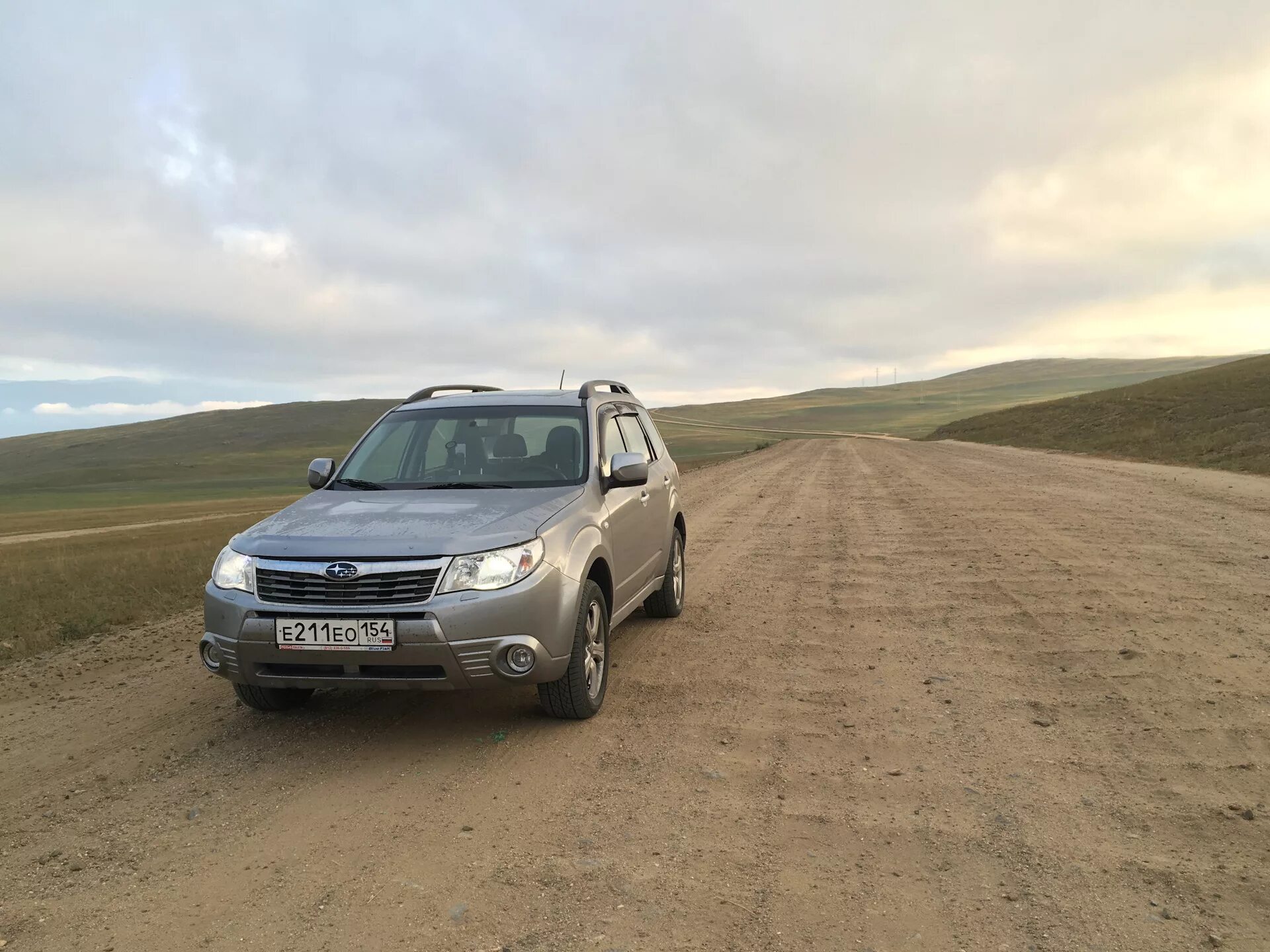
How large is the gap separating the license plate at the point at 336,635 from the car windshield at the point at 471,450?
1367 mm

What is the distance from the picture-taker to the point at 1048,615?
6.66 m

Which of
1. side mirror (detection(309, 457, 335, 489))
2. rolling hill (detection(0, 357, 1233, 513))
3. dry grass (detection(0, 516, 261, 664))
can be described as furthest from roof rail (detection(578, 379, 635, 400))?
rolling hill (detection(0, 357, 1233, 513))

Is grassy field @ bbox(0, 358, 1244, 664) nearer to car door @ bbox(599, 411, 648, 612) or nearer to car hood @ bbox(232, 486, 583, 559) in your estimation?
car hood @ bbox(232, 486, 583, 559)

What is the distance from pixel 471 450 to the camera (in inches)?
227

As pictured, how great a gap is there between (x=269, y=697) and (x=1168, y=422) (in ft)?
110

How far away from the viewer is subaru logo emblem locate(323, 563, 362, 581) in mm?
4203

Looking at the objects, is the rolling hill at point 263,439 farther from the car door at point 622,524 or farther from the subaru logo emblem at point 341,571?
the subaru logo emblem at point 341,571

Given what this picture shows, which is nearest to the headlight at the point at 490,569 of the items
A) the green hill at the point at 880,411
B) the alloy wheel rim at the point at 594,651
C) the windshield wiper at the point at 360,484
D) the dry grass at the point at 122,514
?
the alloy wheel rim at the point at 594,651

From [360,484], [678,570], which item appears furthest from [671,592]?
[360,484]

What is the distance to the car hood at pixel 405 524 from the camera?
429cm

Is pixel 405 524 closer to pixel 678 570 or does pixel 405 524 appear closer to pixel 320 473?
pixel 320 473

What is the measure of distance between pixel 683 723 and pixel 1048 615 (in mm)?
3494

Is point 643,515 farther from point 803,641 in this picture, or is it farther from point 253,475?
point 253,475

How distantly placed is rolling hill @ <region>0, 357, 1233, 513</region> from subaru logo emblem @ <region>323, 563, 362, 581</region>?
61955mm
